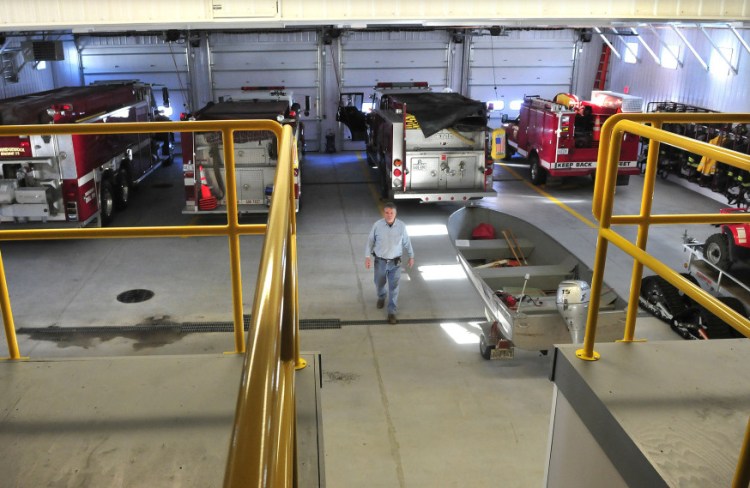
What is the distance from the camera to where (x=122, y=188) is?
574 inches

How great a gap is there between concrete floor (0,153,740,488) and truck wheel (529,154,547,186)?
2.00 meters

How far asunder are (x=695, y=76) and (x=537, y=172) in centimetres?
532

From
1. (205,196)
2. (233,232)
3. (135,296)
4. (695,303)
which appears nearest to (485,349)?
(695,303)

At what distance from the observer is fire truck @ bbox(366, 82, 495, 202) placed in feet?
44.0

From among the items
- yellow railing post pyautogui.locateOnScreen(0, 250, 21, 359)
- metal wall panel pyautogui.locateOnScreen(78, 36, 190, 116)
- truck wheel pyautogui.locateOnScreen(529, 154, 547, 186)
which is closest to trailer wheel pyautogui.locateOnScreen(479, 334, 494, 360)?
yellow railing post pyautogui.locateOnScreen(0, 250, 21, 359)

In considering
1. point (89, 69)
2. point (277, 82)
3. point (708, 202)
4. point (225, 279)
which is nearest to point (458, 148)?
point (225, 279)

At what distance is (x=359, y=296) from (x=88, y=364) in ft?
21.3

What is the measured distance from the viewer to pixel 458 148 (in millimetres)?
13703

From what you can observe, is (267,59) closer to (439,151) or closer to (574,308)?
(439,151)

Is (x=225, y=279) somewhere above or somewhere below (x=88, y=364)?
below

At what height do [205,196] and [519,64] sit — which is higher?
[519,64]

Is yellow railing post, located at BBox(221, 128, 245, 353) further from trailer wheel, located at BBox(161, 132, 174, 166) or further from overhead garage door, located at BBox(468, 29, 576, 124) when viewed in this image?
overhead garage door, located at BBox(468, 29, 576, 124)

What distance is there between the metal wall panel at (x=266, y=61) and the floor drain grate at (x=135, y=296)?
44.1 feet

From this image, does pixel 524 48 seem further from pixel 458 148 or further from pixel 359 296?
pixel 359 296
